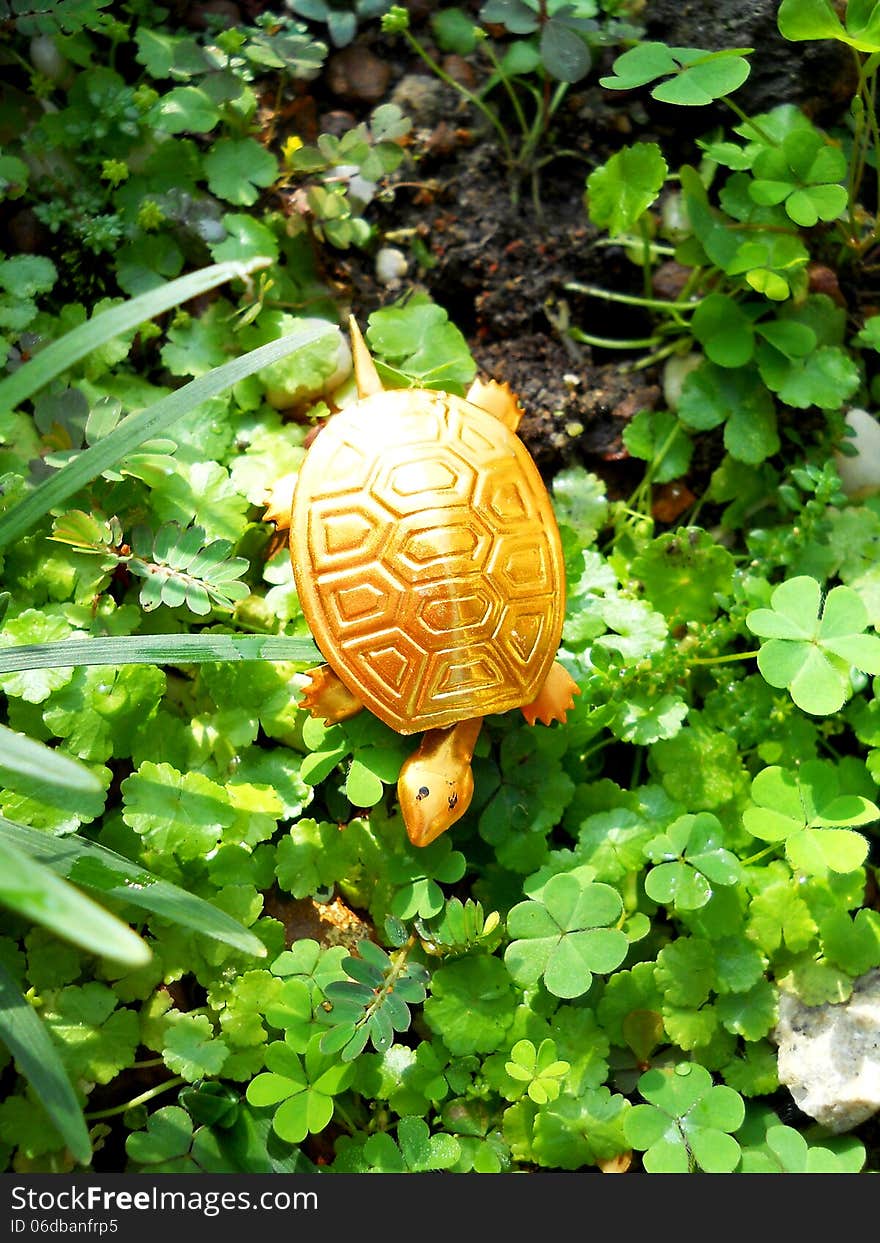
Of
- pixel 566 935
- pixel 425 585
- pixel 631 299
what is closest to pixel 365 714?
pixel 425 585

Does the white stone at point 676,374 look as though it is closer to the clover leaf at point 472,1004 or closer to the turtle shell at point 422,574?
the turtle shell at point 422,574

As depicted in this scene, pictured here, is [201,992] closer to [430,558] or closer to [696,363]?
[430,558]

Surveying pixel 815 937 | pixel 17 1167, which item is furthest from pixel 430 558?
pixel 17 1167

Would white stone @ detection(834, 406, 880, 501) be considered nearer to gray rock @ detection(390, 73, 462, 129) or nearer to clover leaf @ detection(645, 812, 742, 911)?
clover leaf @ detection(645, 812, 742, 911)

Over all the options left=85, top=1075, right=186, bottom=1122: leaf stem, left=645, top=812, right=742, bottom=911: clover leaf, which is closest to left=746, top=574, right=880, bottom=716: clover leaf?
left=645, top=812, right=742, bottom=911: clover leaf

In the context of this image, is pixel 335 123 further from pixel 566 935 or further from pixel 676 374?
pixel 566 935

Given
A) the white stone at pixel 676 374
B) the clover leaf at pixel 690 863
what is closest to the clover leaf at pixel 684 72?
the white stone at pixel 676 374
